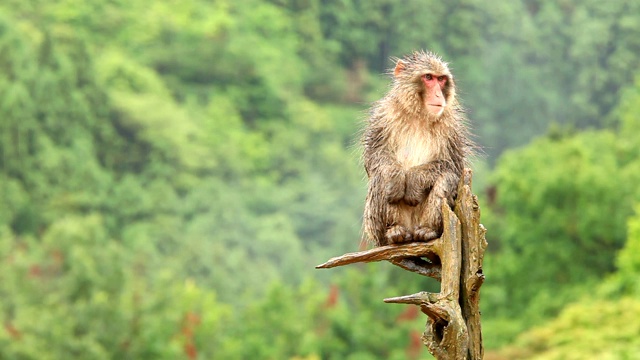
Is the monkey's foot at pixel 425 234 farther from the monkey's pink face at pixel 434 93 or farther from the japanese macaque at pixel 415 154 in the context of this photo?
the monkey's pink face at pixel 434 93

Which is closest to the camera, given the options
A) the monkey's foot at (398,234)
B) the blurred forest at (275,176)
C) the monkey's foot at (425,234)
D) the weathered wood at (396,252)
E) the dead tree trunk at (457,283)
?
the dead tree trunk at (457,283)

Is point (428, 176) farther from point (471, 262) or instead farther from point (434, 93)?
point (471, 262)

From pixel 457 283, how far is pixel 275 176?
148 feet

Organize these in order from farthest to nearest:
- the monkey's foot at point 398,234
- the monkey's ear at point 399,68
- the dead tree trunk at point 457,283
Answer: the monkey's ear at point 399,68, the monkey's foot at point 398,234, the dead tree trunk at point 457,283

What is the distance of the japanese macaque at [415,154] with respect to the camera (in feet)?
23.6

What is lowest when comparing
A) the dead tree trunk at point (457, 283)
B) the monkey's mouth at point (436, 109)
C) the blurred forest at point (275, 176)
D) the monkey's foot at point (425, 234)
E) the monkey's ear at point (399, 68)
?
the dead tree trunk at point (457, 283)

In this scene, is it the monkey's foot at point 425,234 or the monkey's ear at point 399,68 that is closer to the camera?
the monkey's foot at point 425,234

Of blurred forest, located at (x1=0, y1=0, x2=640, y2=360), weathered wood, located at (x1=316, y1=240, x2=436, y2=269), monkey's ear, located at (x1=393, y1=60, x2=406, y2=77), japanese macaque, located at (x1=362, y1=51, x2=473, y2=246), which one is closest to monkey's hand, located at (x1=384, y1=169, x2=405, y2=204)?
japanese macaque, located at (x1=362, y1=51, x2=473, y2=246)

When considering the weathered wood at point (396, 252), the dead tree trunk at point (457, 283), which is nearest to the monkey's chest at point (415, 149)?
the dead tree trunk at point (457, 283)

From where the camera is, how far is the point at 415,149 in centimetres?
733

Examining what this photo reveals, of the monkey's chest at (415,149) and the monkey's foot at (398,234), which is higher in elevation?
the monkey's chest at (415,149)

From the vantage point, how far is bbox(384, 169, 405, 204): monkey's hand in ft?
23.8

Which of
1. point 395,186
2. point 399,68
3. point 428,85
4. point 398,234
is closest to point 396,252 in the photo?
point 398,234

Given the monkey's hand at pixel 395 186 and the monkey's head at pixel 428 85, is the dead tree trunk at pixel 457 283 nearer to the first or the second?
the monkey's hand at pixel 395 186
